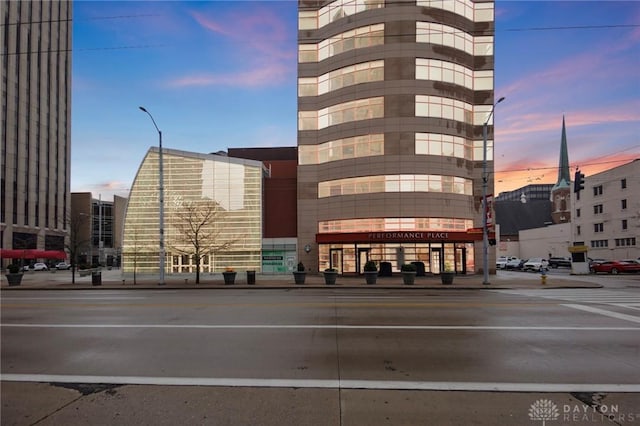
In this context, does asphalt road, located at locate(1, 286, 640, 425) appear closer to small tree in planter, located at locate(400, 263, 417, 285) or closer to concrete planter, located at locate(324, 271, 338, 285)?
small tree in planter, located at locate(400, 263, 417, 285)

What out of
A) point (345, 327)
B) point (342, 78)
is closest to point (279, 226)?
point (342, 78)

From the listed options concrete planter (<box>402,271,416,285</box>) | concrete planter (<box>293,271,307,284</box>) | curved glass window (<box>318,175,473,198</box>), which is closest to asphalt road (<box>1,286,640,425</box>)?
concrete planter (<box>402,271,416,285</box>)

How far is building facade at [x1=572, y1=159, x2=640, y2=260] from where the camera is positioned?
5172 cm

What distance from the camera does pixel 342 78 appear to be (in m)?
35.6

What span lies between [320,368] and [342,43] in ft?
113

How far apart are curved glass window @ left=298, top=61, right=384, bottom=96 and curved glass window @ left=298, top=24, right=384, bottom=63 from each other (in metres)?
1.69

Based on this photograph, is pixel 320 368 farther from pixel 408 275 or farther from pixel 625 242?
pixel 625 242

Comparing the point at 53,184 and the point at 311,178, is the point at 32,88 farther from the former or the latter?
the point at 311,178

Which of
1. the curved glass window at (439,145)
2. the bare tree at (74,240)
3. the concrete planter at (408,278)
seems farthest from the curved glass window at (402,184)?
the bare tree at (74,240)

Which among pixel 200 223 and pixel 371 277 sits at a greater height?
pixel 200 223

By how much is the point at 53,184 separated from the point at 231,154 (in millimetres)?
41560

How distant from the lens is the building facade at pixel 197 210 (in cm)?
3572

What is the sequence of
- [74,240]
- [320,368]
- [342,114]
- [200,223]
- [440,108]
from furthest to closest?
[342,114] → [200,223] → [440,108] → [74,240] → [320,368]

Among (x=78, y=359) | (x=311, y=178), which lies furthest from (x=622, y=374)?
(x=311, y=178)
